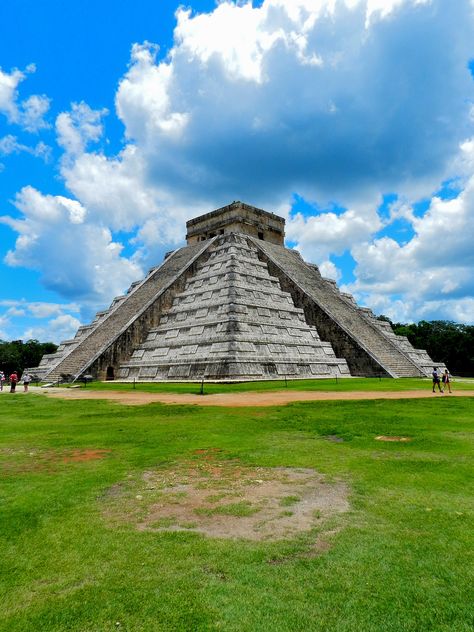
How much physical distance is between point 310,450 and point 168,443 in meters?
2.95

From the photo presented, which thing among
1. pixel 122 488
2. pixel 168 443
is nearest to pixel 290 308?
pixel 168 443

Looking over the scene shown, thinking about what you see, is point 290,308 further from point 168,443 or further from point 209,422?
point 168,443

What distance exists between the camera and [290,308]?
32.7 m

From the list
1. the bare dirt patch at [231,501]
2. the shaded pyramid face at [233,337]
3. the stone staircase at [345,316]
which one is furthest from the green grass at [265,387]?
the bare dirt patch at [231,501]

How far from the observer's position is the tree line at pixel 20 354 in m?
65.4

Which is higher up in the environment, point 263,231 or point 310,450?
point 263,231

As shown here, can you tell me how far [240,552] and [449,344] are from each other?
5953cm

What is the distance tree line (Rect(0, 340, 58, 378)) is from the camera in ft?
215

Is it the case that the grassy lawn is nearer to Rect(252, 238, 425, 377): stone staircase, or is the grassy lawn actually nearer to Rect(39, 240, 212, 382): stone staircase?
Rect(39, 240, 212, 382): stone staircase

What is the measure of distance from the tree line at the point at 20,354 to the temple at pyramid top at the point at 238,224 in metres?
36.9

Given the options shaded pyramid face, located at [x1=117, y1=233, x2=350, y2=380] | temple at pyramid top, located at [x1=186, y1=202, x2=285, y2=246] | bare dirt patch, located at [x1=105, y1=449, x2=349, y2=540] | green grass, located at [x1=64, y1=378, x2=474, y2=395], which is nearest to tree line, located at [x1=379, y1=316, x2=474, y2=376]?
temple at pyramid top, located at [x1=186, y1=202, x2=285, y2=246]

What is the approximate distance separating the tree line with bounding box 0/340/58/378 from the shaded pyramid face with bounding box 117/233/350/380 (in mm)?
42573

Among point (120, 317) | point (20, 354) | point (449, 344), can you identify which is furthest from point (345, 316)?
point (20, 354)

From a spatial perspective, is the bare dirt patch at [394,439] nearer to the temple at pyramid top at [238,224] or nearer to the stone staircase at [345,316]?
Answer: the stone staircase at [345,316]
